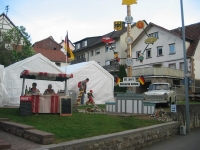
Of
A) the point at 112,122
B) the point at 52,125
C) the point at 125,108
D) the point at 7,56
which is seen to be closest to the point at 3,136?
the point at 52,125

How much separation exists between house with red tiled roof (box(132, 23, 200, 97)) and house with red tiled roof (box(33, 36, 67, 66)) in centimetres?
1915

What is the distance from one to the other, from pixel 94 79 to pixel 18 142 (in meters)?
13.0

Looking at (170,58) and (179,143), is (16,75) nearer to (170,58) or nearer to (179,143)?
(179,143)

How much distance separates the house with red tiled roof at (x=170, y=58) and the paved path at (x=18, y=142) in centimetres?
2240

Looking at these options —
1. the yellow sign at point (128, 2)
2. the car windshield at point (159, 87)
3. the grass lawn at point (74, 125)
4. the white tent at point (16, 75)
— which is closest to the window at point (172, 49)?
the car windshield at point (159, 87)

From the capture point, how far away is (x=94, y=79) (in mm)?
18812

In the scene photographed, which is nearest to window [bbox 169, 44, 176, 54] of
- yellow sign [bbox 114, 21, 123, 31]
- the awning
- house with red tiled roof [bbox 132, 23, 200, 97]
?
house with red tiled roof [bbox 132, 23, 200, 97]

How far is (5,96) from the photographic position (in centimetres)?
1396

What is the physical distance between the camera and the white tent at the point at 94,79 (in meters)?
17.7

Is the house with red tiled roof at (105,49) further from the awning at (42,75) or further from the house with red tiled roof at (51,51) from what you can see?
the awning at (42,75)

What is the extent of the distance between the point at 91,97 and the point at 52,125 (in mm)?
9543

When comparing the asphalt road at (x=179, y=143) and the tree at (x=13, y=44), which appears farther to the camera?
the tree at (x=13, y=44)

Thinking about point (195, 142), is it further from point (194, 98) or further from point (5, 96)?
point (194, 98)

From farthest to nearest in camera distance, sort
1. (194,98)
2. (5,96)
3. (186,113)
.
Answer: (194,98) < (5,96) < (186,113)
